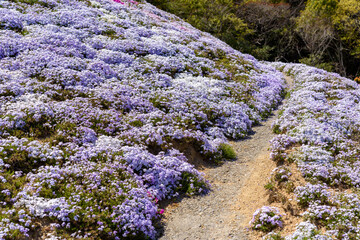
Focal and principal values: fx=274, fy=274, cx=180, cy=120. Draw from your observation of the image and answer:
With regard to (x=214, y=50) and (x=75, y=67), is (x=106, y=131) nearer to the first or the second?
(x=75, y=67)

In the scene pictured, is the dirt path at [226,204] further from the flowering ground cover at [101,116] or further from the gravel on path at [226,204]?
the flowering ground cover at [101,116]

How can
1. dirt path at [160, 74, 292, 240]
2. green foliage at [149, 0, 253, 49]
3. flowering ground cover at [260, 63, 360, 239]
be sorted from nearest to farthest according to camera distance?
1. flowering ground cover at [260, 63, 360, 239]
2. dirt path at [160, 74, 292, 240]
3. green foliage at [149, 0, 253, 49]

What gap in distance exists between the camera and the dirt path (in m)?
7.75

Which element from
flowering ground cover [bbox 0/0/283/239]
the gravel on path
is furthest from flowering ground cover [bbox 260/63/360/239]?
flowering ground cover [bbox 0/0/283/239]

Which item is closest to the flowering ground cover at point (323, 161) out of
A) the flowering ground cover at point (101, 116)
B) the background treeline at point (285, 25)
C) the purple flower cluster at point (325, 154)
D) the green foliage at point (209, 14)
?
the purple flower cluster at point (325, 154)

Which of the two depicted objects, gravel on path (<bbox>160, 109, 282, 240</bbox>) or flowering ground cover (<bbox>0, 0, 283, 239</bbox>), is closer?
flowering ground cover (<bbox>0, 0, 283, 239</bbox>)

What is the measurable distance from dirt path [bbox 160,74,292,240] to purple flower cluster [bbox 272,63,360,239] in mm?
1200

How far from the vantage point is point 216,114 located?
14.8 metres

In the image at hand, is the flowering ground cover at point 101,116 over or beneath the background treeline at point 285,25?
beneath

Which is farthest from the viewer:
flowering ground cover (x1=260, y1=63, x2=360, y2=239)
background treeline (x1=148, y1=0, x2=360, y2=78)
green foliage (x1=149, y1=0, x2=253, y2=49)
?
green foliage (x1=149, y1=0, x2=253, y2=49)

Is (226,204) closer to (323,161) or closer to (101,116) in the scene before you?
(323,161)

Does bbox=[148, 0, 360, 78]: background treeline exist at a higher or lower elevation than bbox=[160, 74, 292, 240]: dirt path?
higher

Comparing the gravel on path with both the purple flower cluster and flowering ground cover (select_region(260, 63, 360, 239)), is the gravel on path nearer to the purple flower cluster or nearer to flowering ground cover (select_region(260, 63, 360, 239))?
flowering ground cover (select_region(260, 63, 360, 239))

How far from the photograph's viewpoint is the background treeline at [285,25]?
42219mm
